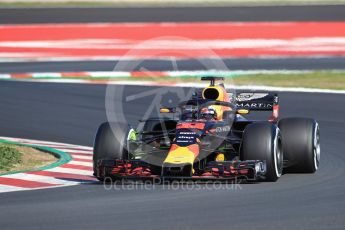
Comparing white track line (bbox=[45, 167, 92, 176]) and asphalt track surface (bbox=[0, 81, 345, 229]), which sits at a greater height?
white track line (bbox=[45, 167, 92, 176])

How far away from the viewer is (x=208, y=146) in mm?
13781

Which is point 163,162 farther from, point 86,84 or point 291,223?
point 86,84

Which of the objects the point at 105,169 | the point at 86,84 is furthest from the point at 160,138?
the point at 86,84

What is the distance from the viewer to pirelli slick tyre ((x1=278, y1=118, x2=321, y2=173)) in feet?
47.9

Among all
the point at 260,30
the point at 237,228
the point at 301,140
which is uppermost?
the point at 260,30

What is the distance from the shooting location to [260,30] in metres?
40.6

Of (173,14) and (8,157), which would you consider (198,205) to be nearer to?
(8,157)

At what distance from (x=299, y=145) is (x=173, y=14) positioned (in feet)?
115

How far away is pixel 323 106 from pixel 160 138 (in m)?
9.59

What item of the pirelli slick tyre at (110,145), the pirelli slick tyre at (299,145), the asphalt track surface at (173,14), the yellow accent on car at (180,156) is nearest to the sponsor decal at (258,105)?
the pirelli slick tyre at (299,145)

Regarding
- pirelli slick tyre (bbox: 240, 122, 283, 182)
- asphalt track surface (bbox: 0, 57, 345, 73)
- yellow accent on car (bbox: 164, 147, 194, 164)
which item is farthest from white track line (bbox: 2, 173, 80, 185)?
asphalt track surface (bbox: 0, 57, 345, 73)

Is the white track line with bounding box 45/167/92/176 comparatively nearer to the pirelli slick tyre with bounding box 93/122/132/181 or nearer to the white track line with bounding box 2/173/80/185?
the white track line with bounding box 2/173/80/185

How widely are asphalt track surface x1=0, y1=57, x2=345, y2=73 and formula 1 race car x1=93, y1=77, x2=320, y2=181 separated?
16880 millimetres

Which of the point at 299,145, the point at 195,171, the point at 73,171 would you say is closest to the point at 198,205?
the point at 195,171
